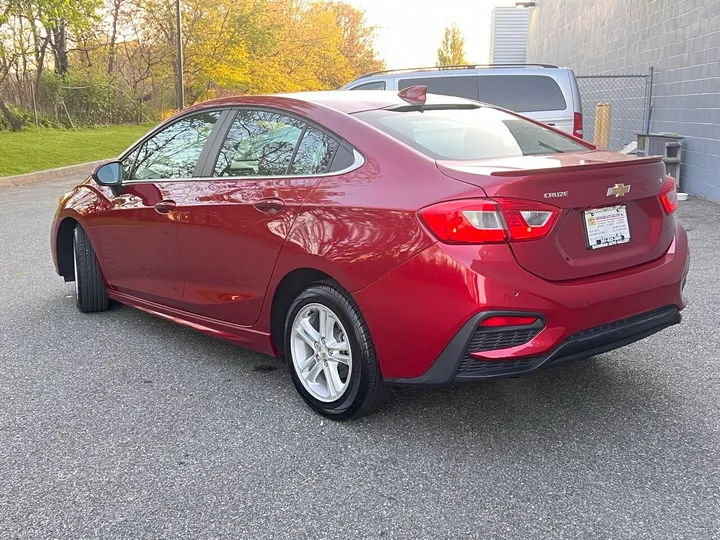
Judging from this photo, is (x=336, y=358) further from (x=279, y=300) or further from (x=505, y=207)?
(x=505, y=207)

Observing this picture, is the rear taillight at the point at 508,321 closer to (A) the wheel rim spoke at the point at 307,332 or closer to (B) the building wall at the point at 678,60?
(A) the wheel rim spoke at the point at 307,332

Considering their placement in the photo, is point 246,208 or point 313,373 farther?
point 246,208

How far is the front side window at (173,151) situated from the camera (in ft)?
13.7

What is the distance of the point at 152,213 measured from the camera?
14.1 feet

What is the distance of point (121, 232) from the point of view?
183 inches

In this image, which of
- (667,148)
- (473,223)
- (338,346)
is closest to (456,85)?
(667,148)

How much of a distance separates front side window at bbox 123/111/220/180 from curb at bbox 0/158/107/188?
11.3m

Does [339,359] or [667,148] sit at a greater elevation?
[667,148]

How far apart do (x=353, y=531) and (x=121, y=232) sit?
2.88 m

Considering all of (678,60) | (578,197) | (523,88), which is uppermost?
(678,60)

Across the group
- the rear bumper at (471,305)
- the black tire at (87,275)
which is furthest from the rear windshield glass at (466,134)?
the black tire at (87,275)

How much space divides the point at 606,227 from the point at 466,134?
3.10ft

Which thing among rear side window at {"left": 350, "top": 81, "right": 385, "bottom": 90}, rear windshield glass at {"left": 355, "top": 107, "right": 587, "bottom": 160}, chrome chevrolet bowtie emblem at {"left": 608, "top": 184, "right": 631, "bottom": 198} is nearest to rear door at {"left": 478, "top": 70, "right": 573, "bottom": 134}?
rear side window at {"left": 350, "top": 81, "right": 385, "bottom": 90}

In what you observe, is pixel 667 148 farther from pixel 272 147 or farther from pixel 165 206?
pixel 165 206
